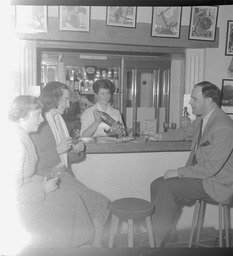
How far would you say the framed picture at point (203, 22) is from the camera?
5.19ft

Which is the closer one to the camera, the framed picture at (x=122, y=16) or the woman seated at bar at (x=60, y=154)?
the woman seated at bar at (x=60, y=154)

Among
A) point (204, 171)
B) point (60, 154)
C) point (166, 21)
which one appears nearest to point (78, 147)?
point (60, 154)

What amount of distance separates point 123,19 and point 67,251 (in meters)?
1.26

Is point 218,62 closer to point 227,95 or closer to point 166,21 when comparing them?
point 227,95

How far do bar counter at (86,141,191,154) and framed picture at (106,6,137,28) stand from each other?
0.58 m

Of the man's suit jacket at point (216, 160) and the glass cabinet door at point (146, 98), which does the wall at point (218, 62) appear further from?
the glass cabinet door at point (146, 98)

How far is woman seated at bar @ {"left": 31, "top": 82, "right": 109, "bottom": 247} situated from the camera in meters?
1.11

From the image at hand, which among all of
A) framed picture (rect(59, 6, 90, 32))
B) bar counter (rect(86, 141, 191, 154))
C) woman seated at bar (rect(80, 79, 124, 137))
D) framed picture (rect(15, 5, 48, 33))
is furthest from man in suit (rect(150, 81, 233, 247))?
framed picture (rect(15, 5, 48, 33))

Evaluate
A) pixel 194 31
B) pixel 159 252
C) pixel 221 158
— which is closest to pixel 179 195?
pixel 221 158

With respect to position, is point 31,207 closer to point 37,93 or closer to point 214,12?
point 37,93

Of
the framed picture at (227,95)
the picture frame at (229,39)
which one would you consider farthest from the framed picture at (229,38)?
the framed picture at (227,95)

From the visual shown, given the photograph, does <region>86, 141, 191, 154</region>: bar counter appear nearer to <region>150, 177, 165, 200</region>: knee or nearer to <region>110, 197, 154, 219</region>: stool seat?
<region>150, 177, 165, 200</region>: knee

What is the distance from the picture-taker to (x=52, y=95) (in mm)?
1200

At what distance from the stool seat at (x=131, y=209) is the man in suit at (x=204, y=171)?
16 centimetres
